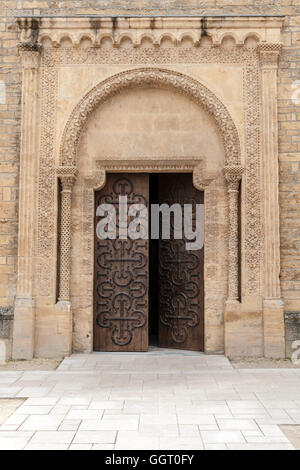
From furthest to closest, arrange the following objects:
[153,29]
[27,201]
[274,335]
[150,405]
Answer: [153,29] < [27,201] < [274,335] < [150,405]

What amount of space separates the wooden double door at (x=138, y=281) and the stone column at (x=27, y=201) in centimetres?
101

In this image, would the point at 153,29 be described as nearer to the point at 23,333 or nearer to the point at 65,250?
the point at 65,250

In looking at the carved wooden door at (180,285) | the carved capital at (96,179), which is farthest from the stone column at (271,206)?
the carved capital at (96,179)

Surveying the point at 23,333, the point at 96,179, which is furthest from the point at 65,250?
the point at 23,333

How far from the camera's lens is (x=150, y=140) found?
7.07 meters

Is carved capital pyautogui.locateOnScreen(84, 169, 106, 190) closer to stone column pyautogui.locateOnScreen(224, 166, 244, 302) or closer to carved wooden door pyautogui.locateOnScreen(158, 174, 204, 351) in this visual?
carved wooden door pyautogui.locateOnScreen(158, 174, 204, 351)

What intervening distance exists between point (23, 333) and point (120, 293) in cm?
155

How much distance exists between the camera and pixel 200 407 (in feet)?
14.2

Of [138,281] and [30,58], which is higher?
[30,58]

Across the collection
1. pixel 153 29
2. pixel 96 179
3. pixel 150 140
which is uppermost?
pixel 153 29

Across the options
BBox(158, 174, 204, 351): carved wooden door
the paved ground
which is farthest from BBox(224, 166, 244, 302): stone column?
the paved ground

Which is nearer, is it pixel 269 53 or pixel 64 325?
pixel 64 325

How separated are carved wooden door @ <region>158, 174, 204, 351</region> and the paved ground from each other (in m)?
0.68

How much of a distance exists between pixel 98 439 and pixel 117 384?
1.77 metres
